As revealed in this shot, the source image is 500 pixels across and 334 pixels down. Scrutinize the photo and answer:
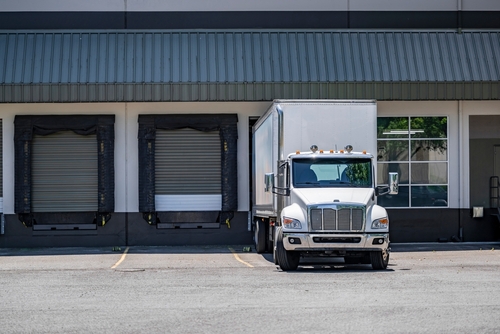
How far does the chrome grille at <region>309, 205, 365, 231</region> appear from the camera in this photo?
18000 mm

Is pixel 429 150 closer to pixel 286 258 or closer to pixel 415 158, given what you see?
pixel 415 158

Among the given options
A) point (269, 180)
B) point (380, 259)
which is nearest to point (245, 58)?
point (269, 180)

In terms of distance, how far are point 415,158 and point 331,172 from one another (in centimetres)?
905

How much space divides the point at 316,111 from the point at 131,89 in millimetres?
8027

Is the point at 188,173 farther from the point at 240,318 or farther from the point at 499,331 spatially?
the point at 499,331

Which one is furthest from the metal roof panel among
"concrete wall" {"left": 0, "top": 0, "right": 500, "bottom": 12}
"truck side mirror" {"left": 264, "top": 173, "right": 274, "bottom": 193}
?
"truck side mirror" {"left": 264, "top": 173, "right": 274, "bottom": 193}

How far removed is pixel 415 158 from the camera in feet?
90.2

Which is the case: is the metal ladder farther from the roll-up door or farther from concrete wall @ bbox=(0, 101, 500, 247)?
the roll-up door

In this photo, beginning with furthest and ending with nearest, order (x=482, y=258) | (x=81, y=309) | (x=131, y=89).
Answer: (x=131, y=89)
(x=482, y=258)
(x=81, y=309)

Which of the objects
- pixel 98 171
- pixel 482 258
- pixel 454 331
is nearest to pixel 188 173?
pixel 98 171

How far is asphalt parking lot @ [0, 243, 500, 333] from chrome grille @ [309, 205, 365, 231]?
37.8 inches

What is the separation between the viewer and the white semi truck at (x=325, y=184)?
59.0 ft

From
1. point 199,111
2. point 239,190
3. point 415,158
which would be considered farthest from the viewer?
point 415,158

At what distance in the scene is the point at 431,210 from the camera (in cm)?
2741
